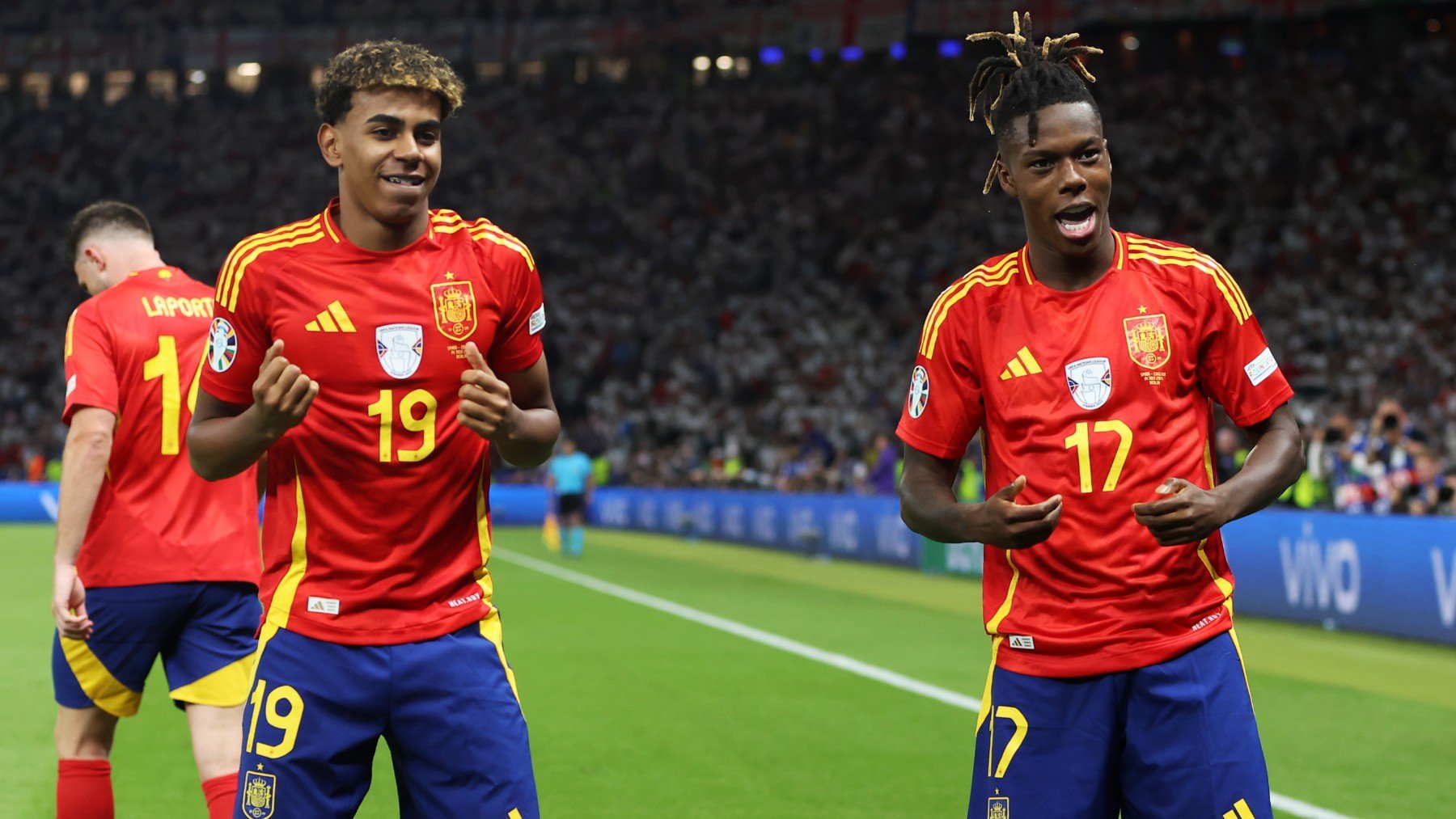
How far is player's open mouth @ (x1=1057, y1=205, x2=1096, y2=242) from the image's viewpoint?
3639mm

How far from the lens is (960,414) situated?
3787mm

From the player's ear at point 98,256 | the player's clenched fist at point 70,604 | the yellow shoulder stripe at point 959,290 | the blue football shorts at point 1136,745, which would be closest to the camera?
the blue football shorts at point 1136,745

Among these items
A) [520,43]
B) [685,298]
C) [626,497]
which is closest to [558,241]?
[685,298]

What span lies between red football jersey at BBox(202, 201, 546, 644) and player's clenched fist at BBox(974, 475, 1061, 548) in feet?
3.84

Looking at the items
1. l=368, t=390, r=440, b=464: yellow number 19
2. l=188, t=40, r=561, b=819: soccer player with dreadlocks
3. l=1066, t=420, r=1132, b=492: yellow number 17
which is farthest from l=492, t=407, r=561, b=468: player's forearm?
l=1066, t=420, r=1132, b=492: yellow number 17

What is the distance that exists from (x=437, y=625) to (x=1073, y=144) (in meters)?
1.80

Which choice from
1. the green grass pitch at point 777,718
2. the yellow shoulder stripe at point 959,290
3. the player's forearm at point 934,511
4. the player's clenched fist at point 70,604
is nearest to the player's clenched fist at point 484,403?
the player's forearm at point 934,511

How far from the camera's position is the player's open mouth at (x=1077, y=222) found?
3.64m

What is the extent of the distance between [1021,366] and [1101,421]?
0.74 ft

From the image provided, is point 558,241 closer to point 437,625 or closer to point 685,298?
point 685,298

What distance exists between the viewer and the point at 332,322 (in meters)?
3.66

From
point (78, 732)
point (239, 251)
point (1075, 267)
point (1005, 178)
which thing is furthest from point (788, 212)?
point (239, 251)

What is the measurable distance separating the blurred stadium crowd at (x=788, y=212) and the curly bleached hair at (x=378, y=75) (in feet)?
66.4

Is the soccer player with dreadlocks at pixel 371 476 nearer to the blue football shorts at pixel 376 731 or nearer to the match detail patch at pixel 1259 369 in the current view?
the blue football shorts at pixel 376 731
